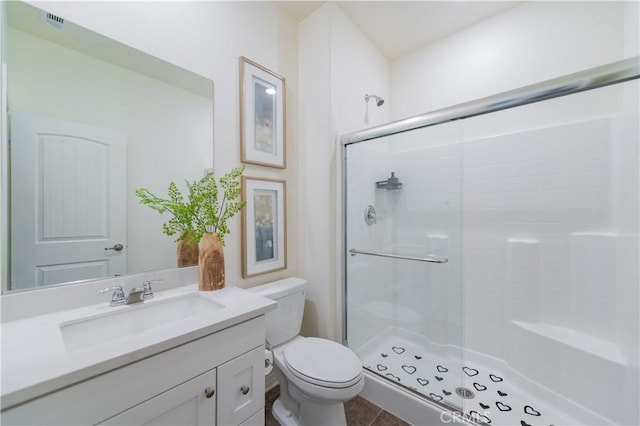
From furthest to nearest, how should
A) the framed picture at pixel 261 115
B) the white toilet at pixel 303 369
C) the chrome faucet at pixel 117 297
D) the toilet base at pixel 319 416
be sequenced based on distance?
the framed picture at pixel 261 115, the toilet base at pixel 319 416, the white toilet at pixel 303 369, the chrome faucet at pixel 117 297

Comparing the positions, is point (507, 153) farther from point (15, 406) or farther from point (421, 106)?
point (15, 406)

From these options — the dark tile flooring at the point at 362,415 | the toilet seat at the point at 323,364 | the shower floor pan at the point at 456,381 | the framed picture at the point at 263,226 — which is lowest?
the dark tile flooring at the point at 362,415

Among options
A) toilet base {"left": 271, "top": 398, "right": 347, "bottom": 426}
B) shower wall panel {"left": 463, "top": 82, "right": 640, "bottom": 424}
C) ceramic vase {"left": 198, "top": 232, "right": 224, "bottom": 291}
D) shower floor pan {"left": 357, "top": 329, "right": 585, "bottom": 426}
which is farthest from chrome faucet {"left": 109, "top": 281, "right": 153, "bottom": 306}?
shower wall panel {"left": 463, "top": 82, "right": 640, "bottom": 424}

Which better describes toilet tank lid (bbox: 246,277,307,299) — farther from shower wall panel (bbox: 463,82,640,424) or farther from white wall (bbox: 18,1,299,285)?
shower wall panel (bbox: 463,82,640,424)

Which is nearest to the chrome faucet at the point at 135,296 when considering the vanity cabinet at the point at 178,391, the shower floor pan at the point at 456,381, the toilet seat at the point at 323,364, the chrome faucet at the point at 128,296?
the chrome faucet at the point at 128,296

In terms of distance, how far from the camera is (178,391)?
72 cm

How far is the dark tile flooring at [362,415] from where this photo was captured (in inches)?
53.0

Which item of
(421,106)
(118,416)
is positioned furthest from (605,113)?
(118,416)

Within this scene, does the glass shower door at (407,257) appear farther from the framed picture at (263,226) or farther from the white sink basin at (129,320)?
the white sink basin at (129,320)

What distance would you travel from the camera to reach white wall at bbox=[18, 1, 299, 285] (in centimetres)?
102

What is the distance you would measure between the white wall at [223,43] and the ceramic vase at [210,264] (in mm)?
236

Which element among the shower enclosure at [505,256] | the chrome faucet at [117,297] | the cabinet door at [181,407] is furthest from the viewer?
the shower enclosure at [505,256]

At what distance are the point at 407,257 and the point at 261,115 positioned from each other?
52.9 inches

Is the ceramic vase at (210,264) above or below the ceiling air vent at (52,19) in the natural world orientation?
below
